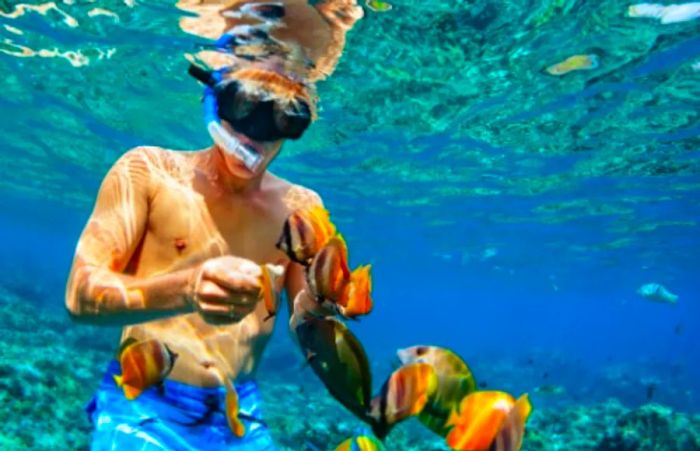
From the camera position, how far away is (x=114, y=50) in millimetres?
14070

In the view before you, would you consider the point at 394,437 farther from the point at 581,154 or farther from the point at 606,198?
the point at 606,198

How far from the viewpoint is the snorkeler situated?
290 cm

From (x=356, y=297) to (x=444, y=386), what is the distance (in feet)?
1.57

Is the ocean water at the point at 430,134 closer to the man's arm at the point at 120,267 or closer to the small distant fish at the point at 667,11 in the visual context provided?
the small distant fish at the point at 667,11

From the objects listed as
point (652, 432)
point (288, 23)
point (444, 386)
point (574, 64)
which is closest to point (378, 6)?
point (288, 23)

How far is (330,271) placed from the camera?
1.96 m

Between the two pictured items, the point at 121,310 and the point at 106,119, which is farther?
the point at 106,119

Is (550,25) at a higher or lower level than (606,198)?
higher

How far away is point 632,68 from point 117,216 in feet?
41.9

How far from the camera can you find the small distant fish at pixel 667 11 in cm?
938

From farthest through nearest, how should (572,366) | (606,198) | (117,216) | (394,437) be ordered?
(572,366), (606,198), (394,437), (117,216)

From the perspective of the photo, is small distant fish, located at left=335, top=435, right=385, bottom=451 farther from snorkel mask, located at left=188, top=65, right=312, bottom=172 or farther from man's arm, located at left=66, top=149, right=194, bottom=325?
snorkel mask, located at left=188, top=65, right=312, bottom=172

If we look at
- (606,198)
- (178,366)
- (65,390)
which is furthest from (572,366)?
(178,366)

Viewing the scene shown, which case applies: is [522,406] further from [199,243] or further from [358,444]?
[199,243]
